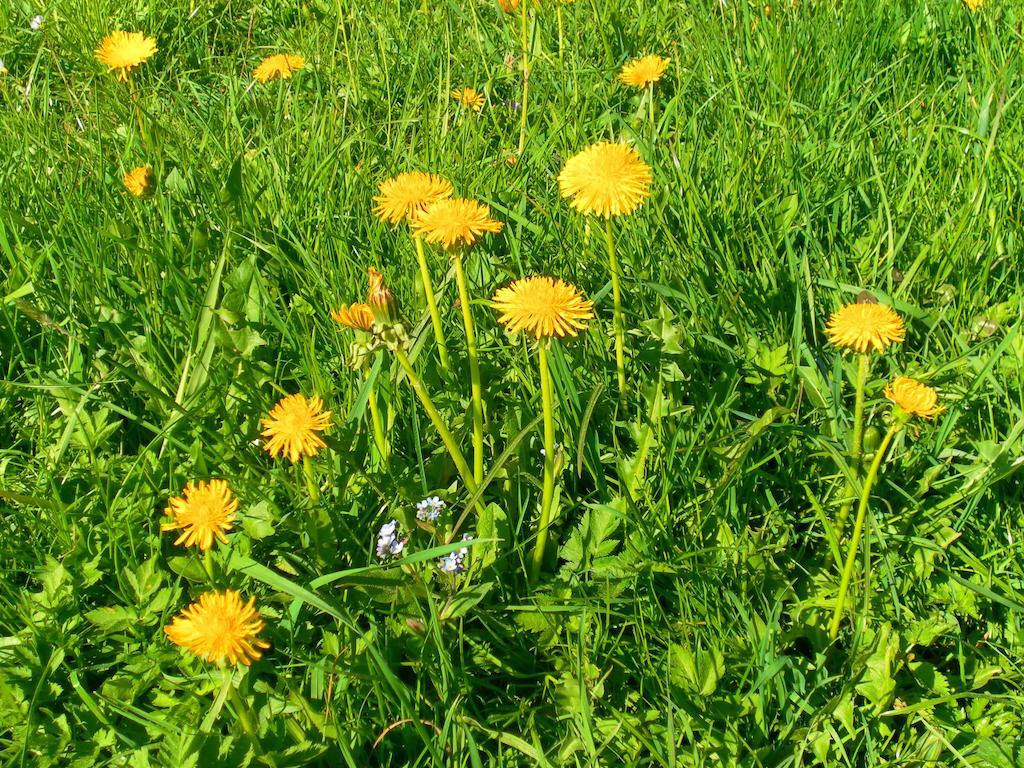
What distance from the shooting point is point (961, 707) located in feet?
4.65

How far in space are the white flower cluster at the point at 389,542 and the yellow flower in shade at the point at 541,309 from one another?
41cm

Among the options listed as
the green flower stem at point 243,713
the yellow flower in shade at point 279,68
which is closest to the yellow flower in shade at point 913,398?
the green flower stem at point 243,713

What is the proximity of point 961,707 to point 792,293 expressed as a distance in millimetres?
822

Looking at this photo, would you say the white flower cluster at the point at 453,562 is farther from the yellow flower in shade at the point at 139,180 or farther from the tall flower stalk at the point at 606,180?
the yellow flower in shade at the point at 139,180

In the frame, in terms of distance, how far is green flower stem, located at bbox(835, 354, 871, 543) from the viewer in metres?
1.32

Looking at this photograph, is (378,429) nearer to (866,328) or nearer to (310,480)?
(310,480)

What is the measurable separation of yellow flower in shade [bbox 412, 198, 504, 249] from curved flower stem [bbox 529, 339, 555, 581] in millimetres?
191

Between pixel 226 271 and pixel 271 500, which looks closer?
pixel 271 500

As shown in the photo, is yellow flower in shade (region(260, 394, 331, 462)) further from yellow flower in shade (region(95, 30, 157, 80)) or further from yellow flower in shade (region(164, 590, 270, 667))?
yellow flower in shade (region(95, 30, 157, 80))

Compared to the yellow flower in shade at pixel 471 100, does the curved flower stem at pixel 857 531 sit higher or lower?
lower

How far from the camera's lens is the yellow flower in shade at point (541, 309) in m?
1.26

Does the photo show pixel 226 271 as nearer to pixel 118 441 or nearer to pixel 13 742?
pixel 118 441

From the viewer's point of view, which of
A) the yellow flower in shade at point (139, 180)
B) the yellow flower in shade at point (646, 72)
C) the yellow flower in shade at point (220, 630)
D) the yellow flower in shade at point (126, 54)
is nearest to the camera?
the yellow flower in shade at point (220, 630)

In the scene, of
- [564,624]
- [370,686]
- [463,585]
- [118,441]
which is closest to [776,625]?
[564,624]
